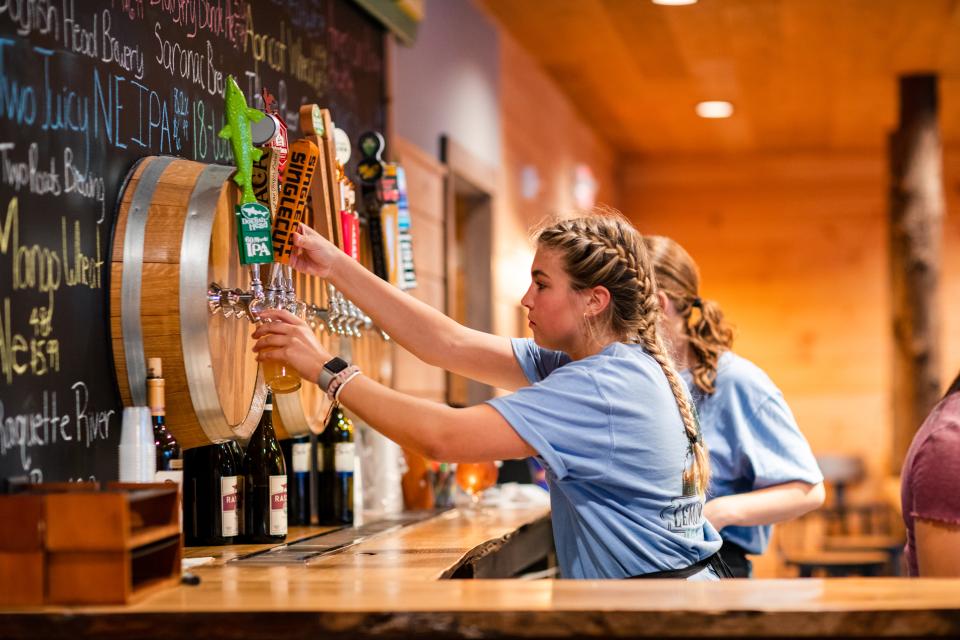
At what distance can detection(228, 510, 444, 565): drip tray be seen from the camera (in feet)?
7.31

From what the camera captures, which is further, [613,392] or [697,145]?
[697,145]

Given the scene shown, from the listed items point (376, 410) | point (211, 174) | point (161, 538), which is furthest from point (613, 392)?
point (211, 174)

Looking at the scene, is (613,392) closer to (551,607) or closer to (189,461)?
(551,607)

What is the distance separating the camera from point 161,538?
1.76 meters

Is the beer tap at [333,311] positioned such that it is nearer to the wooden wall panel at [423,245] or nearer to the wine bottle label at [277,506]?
the wine bottle label at [277,506]

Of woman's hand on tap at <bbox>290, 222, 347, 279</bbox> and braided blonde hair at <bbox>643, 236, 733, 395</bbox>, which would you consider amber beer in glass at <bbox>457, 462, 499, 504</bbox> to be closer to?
braided blonde hair at <bbox>643, 236, 733, 395</bbox>

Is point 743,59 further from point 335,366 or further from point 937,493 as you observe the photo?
point 335,366

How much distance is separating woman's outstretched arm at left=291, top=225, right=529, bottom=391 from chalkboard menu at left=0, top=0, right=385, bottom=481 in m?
0.38

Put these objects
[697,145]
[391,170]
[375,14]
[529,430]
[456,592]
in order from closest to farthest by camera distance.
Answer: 1. [456,592]
2. [529,430]
3. [391,170]
4. [375,14]
5. [697,145]

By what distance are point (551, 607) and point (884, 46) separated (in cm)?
552

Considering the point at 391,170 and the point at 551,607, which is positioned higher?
the point at 391,170

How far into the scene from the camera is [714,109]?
7844 mm

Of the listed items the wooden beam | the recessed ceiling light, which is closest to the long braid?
the wooden beam

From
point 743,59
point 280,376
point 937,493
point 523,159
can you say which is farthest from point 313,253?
point 743,59
